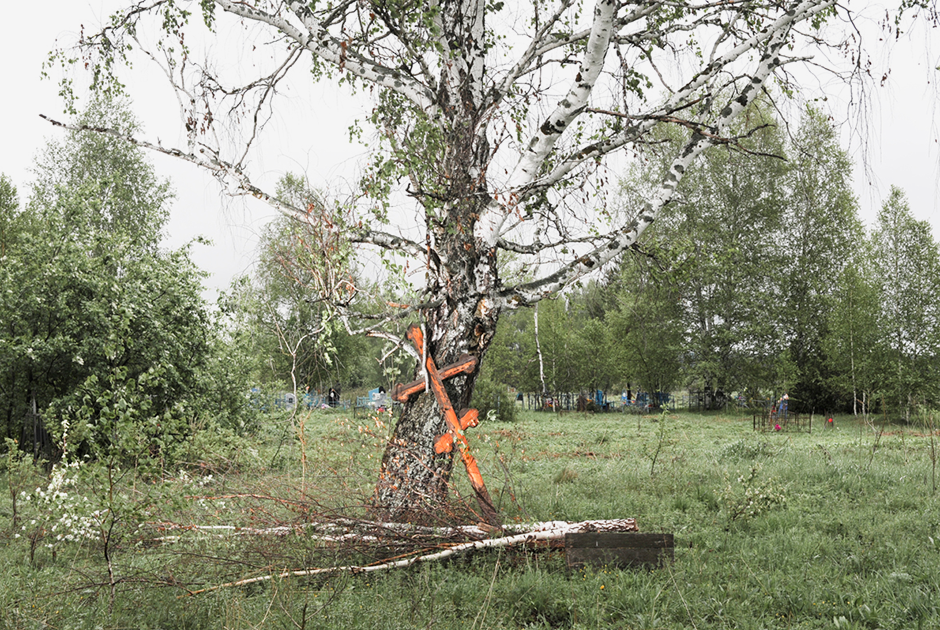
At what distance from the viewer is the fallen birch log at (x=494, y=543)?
439cm

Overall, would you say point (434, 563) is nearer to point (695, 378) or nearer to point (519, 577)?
point (519, 577)

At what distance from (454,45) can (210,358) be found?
864cm

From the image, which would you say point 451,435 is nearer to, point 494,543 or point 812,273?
point 494,543

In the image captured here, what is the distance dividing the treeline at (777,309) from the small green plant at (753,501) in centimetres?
1768

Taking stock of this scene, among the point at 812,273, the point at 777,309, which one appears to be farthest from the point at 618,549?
the point at 812,273

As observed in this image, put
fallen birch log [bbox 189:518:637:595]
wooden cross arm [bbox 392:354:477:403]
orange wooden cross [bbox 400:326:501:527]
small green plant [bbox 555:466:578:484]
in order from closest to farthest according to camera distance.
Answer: fallen birch log [bbox 189:518:637:595], orange wooden cross [bbox 400:326:501:527], wooden cross arm [bbox 392:354:477:403], small green plant [bbox 555:466:578:484]

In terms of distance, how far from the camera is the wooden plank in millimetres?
4801

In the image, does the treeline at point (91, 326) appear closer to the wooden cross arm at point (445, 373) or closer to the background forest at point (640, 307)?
the background forest at point (640, 307)

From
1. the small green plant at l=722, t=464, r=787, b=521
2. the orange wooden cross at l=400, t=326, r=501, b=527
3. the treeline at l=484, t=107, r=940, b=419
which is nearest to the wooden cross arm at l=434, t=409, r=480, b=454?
the orange wooden cross at l=400, t=326, r=501, b=527

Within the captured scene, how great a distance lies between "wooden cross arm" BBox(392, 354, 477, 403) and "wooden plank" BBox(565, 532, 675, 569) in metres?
1.75

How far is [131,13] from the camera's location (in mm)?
6945

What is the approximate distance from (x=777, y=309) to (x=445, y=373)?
2643cm

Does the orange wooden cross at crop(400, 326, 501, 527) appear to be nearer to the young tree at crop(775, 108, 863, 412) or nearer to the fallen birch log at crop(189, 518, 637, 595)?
the fallen birch log at crop(189, 518, 637, 595)

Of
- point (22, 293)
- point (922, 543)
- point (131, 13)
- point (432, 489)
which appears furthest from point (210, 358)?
point (922, 543)
